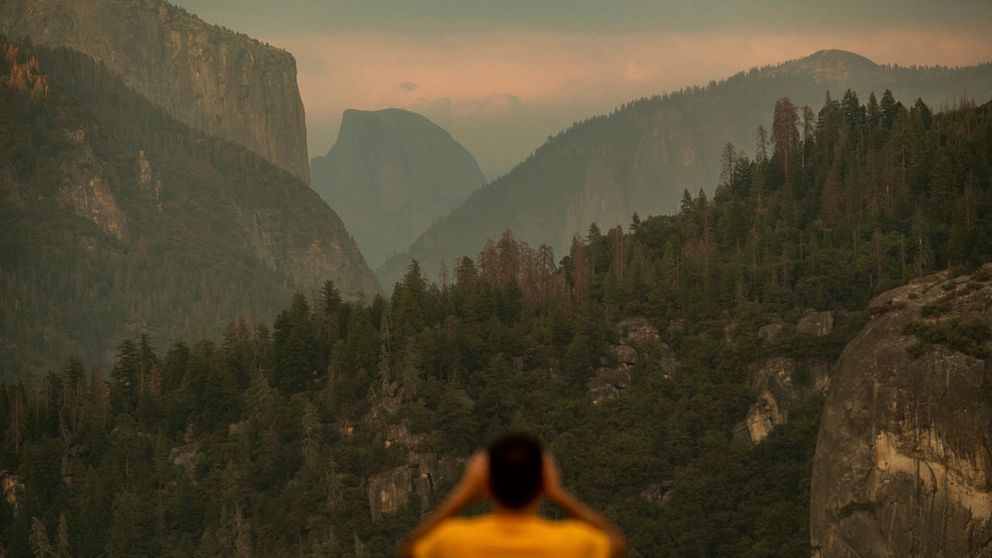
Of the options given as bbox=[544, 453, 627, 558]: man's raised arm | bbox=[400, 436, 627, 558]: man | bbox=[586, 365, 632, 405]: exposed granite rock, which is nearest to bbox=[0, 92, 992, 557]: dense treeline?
bbox=[586, 365, 632, 405]: exposed granite rock

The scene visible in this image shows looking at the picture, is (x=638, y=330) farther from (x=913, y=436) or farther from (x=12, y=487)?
(x=12, y=487)

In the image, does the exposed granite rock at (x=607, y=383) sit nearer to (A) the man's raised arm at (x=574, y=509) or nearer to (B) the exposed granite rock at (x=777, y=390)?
(B) the exposed granite rock at (x=777, y=390)

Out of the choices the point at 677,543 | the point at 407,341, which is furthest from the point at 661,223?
the point at 677,543

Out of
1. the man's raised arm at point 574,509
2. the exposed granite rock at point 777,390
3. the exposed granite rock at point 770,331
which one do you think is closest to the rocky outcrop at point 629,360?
the exposed granite rock at point 770,331

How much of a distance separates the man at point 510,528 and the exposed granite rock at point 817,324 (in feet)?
442

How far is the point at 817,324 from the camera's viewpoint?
144125 mm

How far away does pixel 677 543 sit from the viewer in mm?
122312

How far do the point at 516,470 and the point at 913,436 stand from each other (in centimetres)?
10730

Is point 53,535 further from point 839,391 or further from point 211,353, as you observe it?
point 839,391

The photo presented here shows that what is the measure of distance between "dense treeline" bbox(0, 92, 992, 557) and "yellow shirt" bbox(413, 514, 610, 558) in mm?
110983

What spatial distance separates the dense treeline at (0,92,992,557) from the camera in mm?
132625

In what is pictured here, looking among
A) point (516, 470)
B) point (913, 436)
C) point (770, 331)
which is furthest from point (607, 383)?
point (516, 470)

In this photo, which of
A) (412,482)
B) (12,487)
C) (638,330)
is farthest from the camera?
(638,330)

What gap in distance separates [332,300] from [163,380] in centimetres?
1852
